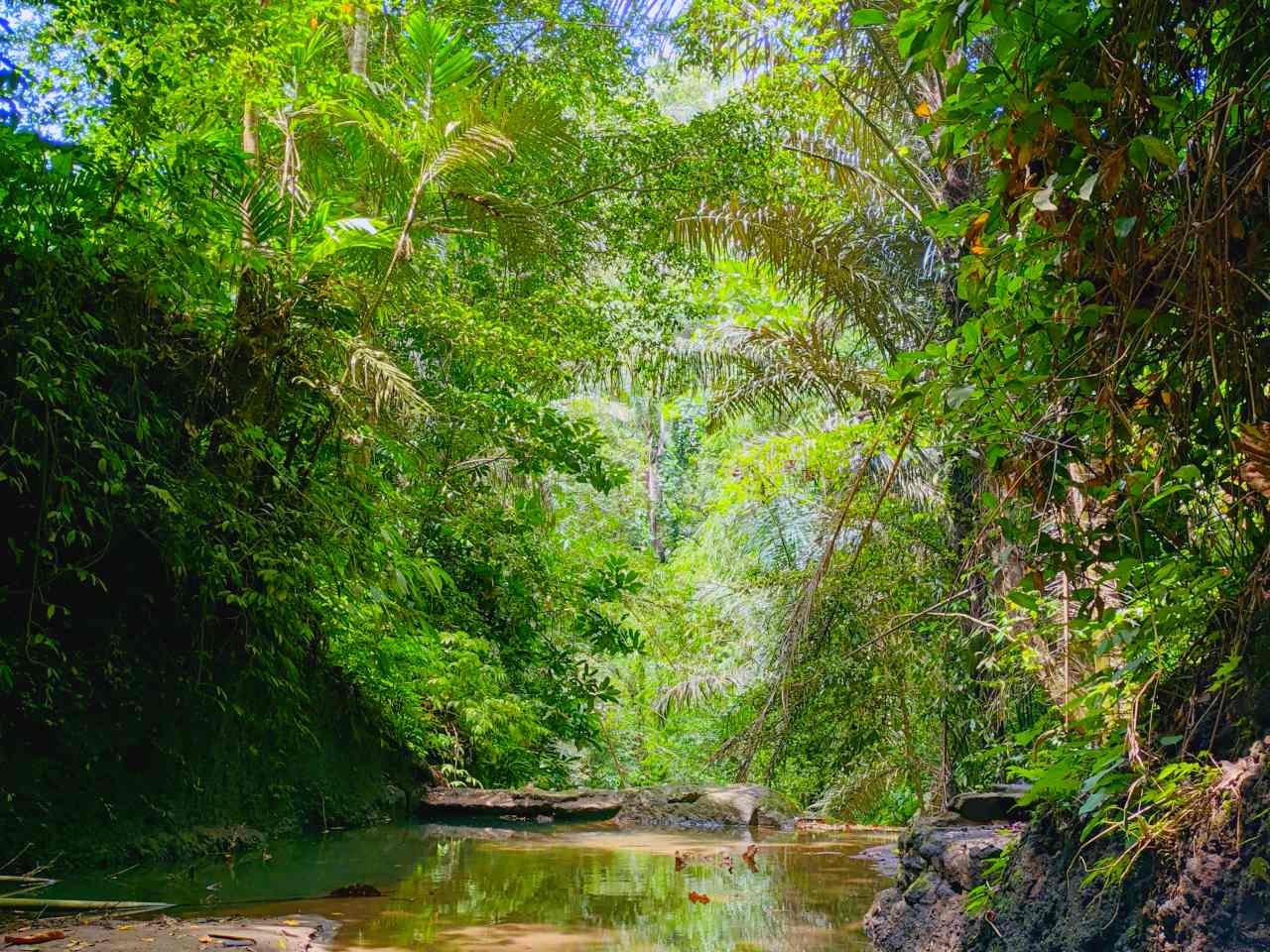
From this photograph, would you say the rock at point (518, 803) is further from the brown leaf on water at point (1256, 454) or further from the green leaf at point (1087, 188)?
the green leaf at point (1087, 188)

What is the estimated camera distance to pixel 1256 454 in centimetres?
265

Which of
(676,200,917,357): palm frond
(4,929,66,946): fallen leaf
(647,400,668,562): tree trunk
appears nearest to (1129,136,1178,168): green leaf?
(4,929,66,946): fallen leaf

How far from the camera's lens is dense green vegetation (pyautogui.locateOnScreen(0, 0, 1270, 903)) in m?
2.84

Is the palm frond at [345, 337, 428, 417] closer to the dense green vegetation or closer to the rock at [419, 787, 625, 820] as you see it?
the dense green vegetation

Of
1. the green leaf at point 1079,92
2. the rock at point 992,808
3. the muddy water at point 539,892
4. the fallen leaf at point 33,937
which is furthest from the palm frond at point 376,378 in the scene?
the green leaf at point 1079,92

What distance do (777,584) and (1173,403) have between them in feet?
32.8

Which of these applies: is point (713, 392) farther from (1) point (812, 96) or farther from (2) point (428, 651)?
(2) point (428, 651)

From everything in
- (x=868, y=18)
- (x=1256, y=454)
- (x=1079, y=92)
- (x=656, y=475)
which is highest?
(x=656, y=475)

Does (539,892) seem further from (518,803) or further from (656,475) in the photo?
(656,475)

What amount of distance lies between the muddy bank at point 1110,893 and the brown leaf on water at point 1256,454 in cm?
64

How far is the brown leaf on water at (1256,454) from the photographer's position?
8.60ft

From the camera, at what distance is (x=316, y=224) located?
Result: 6.75m

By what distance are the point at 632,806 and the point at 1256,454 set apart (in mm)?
8046

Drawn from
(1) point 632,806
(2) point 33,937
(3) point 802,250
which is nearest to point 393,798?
(1) point 632,806
